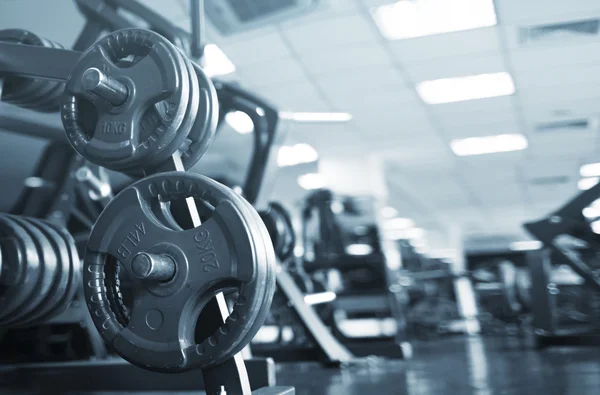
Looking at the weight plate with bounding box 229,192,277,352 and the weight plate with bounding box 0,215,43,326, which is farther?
the weight plate with bounding box 0,215,43,326

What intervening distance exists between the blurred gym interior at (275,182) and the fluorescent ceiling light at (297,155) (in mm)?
33

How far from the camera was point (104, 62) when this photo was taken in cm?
83

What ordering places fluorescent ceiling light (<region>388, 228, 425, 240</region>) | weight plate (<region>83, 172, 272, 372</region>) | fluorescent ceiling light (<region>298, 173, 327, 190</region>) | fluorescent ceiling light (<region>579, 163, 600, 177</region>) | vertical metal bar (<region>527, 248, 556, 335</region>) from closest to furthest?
weight plate (<region>83, 172, 272, 372</region>), vertical metal bar (<region>527, 248, 556, 335</region>), fluorescent ceiling light (<region>298, 173, 327, 190</region>), fluorescent ceiling light (<region>579, 163, 600, 177</region>), fluorescent ceiling light (<region>388, 228, 425, 240</region>)

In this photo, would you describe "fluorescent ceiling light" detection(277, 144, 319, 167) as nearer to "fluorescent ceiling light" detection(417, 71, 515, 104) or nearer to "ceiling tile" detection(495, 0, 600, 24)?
"fluorescent ceiling light" detection(417, 71, 515, 104)

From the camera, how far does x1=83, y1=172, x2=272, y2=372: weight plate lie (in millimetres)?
701

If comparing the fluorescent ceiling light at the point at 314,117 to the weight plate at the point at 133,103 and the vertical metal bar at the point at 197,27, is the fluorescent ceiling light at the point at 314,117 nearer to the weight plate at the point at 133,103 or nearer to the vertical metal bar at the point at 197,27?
the vertical metal bar at the point at 197,27

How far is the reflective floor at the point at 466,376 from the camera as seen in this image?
1312 millimetres

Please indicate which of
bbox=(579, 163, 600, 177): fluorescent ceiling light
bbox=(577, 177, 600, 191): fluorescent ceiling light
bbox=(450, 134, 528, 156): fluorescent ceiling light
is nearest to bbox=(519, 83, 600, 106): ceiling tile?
bbox=(450, 134, 528, 156): fluorescent ceiling light

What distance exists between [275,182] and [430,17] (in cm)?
133

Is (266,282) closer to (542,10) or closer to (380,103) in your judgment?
(542,10)

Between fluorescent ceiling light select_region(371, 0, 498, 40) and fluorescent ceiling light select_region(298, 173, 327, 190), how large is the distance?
113 inches

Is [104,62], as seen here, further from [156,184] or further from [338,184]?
[338,184]

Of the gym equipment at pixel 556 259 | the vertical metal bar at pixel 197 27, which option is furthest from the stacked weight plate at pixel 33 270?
the gym equipment at pixel 556 259

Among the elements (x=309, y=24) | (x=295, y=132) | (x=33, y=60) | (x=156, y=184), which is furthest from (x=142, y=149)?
(x=295, y=132)
